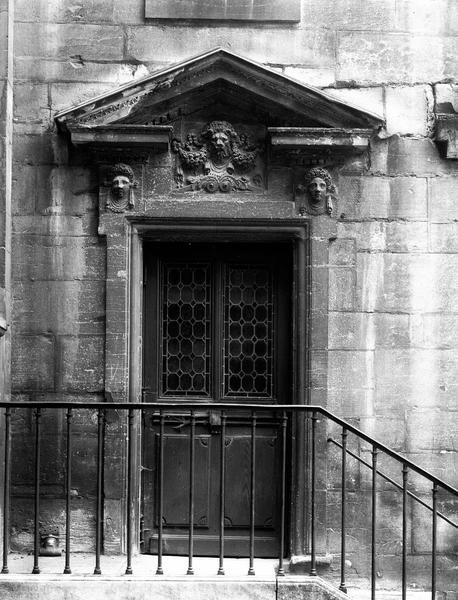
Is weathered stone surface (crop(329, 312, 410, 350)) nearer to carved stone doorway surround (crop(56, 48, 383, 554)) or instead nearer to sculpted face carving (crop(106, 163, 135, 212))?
carved stone doorway surround (crop(56, 48, 383, 554))

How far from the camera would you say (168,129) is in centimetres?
647

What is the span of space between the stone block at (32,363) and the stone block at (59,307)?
0.07 metres

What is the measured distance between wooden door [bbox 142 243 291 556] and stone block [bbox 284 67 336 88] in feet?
4.06

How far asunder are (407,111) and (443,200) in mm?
714

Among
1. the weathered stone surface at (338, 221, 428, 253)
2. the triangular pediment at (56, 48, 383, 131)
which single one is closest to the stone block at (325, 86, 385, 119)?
the triangular pediment at (56, 48, 383, 131)

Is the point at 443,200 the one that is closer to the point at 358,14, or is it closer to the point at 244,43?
the point at 358,14

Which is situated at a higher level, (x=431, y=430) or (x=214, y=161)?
(x=214, y=161)

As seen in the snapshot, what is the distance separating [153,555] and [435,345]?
8.43 ft

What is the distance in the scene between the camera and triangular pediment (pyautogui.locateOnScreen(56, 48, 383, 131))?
256 inches

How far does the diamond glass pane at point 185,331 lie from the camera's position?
271 inches

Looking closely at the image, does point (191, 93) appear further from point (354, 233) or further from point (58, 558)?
point (58, 558)

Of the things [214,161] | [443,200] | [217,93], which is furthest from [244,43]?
[443,200]

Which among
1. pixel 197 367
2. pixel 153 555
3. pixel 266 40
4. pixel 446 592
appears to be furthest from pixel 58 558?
pixel 266 40

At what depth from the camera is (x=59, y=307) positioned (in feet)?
21.8
